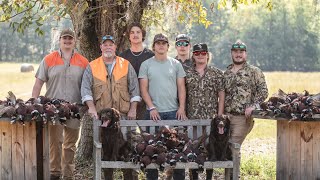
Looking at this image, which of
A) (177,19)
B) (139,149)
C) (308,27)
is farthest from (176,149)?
(308,27)

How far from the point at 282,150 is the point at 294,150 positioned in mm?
192

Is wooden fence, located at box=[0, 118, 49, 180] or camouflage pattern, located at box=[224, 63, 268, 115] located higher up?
camouflage pattern, located at box=[224, 63, 268, 115]

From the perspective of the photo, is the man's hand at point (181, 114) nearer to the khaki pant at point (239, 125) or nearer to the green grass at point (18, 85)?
the khaki pant at point (239, 125)

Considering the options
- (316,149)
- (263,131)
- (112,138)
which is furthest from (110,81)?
(263,131)

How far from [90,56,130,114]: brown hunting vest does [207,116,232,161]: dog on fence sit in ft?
4.08

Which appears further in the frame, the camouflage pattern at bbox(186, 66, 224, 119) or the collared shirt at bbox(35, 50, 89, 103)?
the collared shirt at bbox(35, 50, 89, 103)

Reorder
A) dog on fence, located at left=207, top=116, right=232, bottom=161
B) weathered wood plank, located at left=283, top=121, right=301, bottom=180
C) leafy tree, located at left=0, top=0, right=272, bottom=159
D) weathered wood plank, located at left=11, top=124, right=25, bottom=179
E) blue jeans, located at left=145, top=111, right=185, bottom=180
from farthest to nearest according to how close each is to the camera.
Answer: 1. leafy tree, located at left=0, top=0, right=272, bottom=159
2. weathered wood plank, located at left=283, top=121, right=301, bottom=180
3. weathered wood plank, located at left=11, top=124, right=25, bottom=179
4. blue jeans, located at left=145, top=111, right=185, bottom=180
5. dog on fence, located at left=207, top=116, right=232, bottom=161

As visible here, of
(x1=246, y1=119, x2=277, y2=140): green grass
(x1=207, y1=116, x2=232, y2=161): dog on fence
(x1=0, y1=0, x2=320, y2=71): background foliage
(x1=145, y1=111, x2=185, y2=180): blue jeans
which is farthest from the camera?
(x1=0, y1=0, x2=320, y2=71): background foliage

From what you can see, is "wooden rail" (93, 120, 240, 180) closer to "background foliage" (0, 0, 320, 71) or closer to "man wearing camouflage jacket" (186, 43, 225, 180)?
"man wearing camouflage jacket" (186, 43, 225, 180)

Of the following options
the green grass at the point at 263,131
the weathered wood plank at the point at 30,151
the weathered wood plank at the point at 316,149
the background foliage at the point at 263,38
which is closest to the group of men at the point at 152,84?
the weathered wood plank at the point at 30,151

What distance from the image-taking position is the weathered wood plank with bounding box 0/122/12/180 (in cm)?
639

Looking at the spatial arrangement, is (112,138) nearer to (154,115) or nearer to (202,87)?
(154,115)

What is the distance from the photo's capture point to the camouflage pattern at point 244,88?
686 cm

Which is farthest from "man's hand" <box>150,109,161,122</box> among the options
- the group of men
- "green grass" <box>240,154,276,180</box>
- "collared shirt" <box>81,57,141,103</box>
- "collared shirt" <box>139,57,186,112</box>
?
"green grass" <box>240,154,276,180</box>
